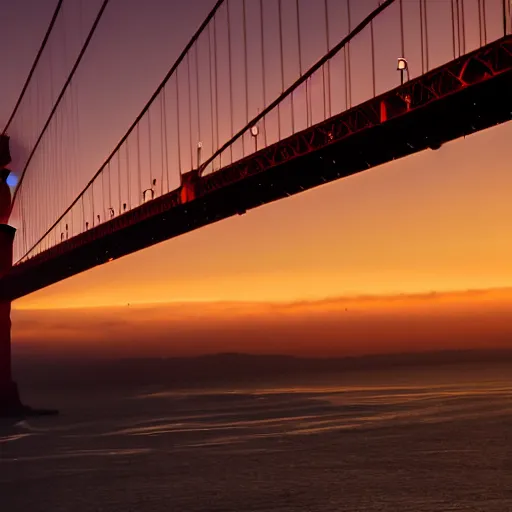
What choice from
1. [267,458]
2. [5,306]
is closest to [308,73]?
[5,306]

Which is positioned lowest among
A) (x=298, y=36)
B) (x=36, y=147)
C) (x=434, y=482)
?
(x=434, y=482)

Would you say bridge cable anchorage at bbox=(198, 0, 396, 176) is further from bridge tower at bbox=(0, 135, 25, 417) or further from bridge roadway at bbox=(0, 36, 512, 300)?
bridge tower at bbox=(0, 135, 25, 417)

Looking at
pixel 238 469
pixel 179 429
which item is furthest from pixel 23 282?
pixel 179 429

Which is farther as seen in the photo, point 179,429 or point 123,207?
point 179,429

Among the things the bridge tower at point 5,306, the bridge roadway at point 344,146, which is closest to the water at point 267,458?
the bridge tower at point 5,306

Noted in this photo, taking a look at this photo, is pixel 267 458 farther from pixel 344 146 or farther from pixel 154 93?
pixel 344 146

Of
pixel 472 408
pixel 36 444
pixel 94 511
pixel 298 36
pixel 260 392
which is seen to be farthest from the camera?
pixel 260 392

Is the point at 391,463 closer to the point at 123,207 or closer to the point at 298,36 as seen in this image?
the point at 123,207

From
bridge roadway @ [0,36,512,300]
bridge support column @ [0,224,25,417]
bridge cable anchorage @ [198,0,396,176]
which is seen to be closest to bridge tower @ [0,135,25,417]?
bridge support column @ [0,224,25,417]
